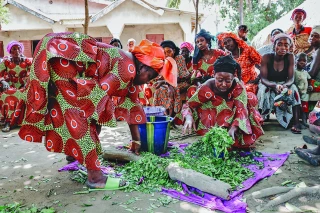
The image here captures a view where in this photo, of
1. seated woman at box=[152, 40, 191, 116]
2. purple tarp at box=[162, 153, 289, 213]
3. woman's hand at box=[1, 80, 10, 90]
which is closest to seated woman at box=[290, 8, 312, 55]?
seated woman at box=[152, 40, 191, 116]

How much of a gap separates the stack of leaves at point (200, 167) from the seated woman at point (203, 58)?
2.15m

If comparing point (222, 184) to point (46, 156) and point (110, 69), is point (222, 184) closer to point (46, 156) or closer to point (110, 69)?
point (110, 69)

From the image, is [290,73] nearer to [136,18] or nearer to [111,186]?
[111,186]

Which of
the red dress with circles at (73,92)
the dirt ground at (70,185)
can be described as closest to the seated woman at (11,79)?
the dirt ground at (70,185)

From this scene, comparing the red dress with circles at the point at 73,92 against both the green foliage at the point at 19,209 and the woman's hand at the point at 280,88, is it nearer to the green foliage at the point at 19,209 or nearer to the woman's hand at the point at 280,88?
the green foliage at the point at 19,209

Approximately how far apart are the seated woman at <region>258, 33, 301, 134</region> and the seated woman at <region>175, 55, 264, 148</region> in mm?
1283

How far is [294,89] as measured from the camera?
5.21 m

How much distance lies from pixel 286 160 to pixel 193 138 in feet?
5.21

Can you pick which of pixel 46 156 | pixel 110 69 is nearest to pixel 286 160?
Answer: pixel 110 69

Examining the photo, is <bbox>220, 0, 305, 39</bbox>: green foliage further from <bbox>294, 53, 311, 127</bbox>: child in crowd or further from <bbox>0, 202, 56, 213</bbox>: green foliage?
<bbox>0, 202, 56, 213</bbox>: green foliage

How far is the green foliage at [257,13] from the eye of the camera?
1842 centimetres

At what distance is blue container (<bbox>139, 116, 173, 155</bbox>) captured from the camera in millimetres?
3617

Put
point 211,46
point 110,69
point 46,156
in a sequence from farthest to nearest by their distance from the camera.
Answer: point 211,46 → point 46,156 → point 110,69

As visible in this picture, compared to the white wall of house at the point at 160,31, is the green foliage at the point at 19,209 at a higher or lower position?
lower
